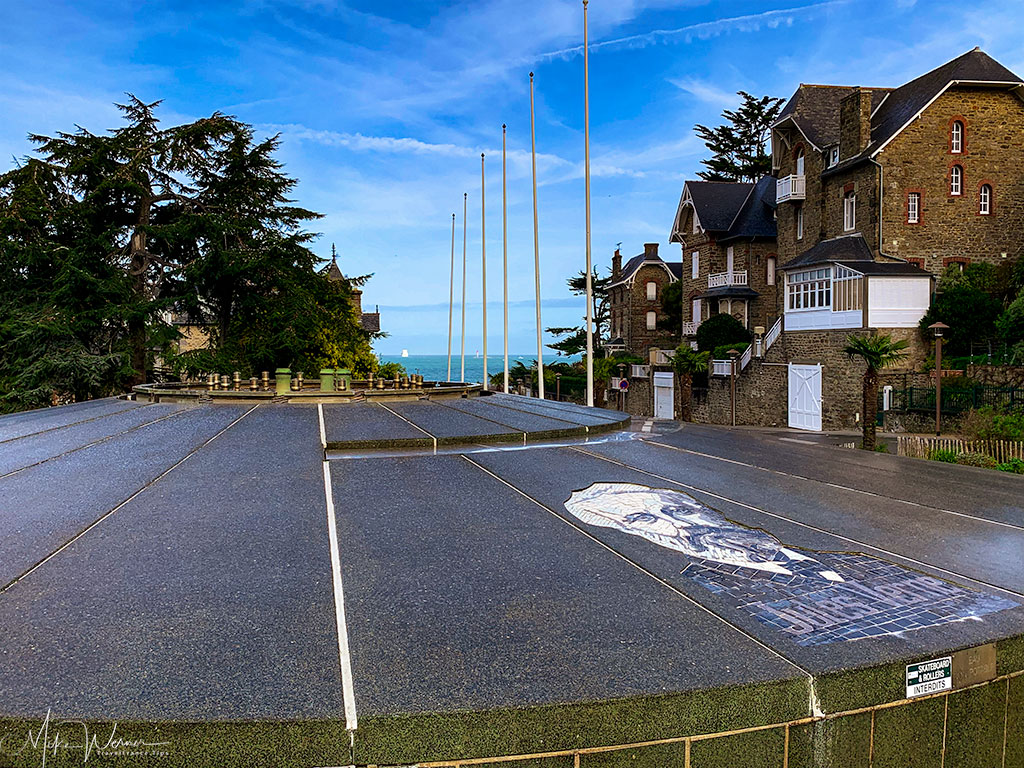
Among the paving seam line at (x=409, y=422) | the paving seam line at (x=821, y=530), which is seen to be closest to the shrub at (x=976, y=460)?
the paving seam line at (x=821, y=530)

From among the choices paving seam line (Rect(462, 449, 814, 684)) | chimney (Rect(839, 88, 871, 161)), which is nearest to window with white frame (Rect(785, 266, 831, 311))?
chimney (Rect(839, 88, 871, 161))

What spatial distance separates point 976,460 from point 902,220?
741 inches

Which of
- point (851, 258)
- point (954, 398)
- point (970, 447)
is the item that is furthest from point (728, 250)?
point (970, 447)

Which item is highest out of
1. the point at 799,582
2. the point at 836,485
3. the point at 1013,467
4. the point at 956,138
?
the point at 956,138

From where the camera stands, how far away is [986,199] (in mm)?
31203

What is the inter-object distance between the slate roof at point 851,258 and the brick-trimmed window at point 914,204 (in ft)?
6.55

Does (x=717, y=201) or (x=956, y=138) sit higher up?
(x=717, y=201)

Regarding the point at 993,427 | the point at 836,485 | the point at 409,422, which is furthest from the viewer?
the point at 993,427

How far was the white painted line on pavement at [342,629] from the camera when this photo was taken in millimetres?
3770

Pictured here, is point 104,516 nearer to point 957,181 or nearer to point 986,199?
point 957,181

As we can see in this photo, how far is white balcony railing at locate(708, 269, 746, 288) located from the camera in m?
42.2

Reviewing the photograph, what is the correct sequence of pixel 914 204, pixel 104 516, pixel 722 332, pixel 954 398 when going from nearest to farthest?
pixel 104 516
pixel 954 398
pixel 914 204
pixel 722 332

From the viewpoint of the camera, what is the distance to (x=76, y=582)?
5.36 m

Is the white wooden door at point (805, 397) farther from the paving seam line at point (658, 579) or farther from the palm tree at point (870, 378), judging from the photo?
the paving seam line at point (658, 579)
